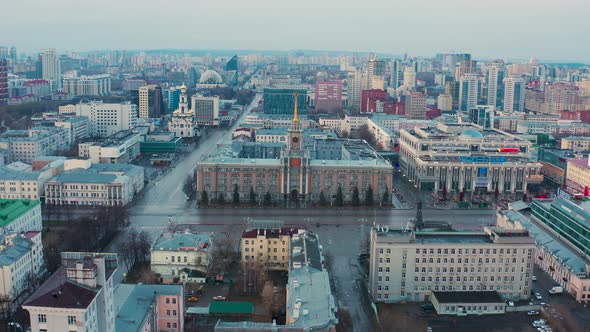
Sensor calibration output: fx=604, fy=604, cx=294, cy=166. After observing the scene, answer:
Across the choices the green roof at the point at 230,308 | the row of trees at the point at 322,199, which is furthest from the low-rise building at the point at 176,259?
the row of trees at the point at 322,199

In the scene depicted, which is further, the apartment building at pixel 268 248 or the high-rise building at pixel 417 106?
the high-rise building at pixel 417 106

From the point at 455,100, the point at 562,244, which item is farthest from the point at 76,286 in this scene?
the point at 455,100

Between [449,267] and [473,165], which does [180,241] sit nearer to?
A: [449,267]

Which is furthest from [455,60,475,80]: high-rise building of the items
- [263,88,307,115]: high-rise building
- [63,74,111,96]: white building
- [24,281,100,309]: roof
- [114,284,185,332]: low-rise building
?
[24,281,100,309]: roof

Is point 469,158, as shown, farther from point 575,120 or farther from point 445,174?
point 575,120

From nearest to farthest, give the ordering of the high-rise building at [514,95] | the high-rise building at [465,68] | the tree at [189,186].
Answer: the tree at [189,186]
the high-rise building at [514,95]
the high-rise building at [465,68]

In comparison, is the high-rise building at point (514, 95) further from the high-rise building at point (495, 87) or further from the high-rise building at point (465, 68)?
the high-rise building at point (465, 68)

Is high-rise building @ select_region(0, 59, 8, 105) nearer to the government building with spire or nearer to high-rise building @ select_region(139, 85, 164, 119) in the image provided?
high-rise building @ select_region(139, 85, 164, 119)
